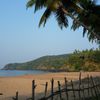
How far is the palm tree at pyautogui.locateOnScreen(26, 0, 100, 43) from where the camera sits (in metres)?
25.0

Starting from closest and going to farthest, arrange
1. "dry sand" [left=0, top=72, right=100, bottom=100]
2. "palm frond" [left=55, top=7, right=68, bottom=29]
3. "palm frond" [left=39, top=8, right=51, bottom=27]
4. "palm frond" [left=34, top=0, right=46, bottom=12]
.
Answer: "dry sand" [left=0, top=72, right=100, bottom=100] < "palm frond" [left=34, top=0, right=46, bottom=12] < "palm frond" [left=55, top=7, right=68, bottom=29] < "palm frond" [left=39, top=8, right=51, bottom=27]

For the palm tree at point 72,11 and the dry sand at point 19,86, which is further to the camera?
the palm tree at point 72,11

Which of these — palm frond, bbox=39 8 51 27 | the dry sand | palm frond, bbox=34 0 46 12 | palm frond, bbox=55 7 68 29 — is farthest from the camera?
palm frond, bbox=39 8 51 27

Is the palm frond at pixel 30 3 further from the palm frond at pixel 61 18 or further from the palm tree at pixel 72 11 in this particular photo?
the palm frond at pixel 61 18

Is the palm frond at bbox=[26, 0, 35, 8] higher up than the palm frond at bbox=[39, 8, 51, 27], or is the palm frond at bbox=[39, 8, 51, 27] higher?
the palm frond at bbox=[26, 0, 35, 8]

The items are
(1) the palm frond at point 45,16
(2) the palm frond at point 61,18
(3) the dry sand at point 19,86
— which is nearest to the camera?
(3) the dry sand at point 19,86

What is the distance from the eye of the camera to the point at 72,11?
86.5ft

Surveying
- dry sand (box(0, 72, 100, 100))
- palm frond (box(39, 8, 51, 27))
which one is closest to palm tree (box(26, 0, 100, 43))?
palm frond (box(39, 8, 51, 27))

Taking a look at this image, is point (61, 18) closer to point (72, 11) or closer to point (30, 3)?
point (72, 11)

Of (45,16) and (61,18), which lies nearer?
(61,18)

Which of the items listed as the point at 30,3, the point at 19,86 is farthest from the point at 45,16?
the point at 19,86

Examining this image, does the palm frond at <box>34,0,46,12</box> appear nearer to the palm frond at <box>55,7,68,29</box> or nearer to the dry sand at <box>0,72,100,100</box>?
the palm frond at <box>55,7,68,29</box>

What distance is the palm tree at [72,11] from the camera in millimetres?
25000

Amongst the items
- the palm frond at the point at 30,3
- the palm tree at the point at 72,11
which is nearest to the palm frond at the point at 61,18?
the palm tree at the point at 72,11
